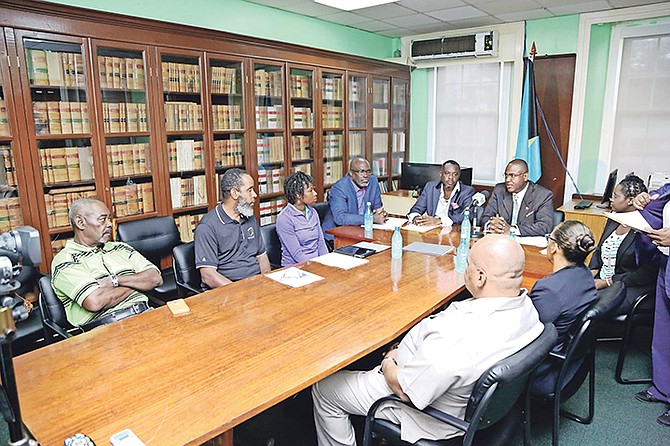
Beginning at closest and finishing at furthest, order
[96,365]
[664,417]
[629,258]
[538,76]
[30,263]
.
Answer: [30,263] → [96,365] → [664,417] → [629,258] → [538,76]

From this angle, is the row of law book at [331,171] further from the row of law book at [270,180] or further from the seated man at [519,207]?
the seated man at [519,207]

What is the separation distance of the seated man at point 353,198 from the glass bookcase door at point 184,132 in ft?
3.72

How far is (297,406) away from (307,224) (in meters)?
1.33

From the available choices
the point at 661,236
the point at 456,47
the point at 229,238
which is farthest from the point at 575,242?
the point at 456,47

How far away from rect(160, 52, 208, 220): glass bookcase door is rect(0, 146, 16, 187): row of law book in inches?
41.2

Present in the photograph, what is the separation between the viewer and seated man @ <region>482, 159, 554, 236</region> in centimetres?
356

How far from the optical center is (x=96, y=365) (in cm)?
164

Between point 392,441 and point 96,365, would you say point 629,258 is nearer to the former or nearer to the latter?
point 392,441

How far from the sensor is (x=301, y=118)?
4.81 metres

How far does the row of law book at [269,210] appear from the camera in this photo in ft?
15.1

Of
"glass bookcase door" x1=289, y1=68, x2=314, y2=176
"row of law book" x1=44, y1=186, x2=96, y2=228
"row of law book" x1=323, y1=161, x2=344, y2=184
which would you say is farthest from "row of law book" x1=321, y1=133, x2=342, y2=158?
Answer: "row of law book" x1=44, y1=186, x2=96, y2=228

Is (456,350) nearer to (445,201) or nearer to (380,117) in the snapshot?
(445,201)

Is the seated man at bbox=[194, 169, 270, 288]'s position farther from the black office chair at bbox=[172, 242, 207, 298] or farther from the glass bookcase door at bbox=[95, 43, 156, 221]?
the glass bookcase door at bbox=[95, 43, 156, 221]

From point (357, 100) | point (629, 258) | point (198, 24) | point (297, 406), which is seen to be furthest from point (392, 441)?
point (357, 100)
